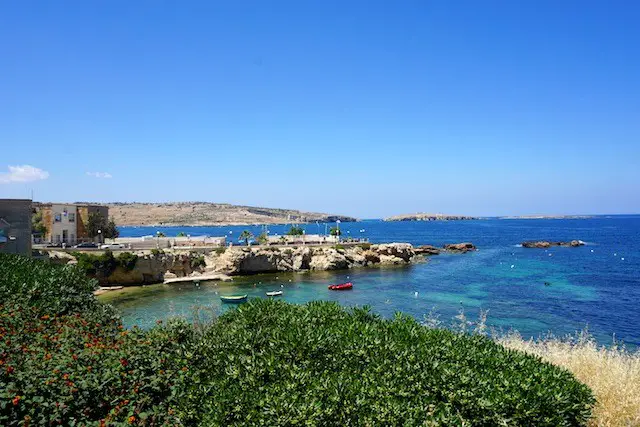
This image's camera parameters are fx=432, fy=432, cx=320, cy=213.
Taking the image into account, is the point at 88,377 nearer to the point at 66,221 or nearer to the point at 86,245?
the point at 86,245

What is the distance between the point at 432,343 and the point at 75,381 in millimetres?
6117

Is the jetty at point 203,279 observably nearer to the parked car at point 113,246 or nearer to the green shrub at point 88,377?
the parked car at point 113,246

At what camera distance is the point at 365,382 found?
21.7 ft

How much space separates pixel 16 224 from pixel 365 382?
34.4 m

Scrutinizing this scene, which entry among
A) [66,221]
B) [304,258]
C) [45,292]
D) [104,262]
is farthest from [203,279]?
[45,292]

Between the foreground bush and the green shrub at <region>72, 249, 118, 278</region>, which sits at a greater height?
the foreground bush

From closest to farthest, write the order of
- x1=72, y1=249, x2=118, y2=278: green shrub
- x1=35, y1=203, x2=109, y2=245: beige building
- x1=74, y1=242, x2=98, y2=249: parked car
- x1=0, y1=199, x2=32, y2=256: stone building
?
x1=0, y1=199, x2=32, y2=256: stone building, x1=72, y1=249, x2=118, y2=278: green shrub, x1=74, y1=242, x2=98, y2=249: parked car, x1=35, y1=203, x2=109, y2=245: beige building

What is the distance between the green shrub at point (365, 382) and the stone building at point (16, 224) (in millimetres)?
30298

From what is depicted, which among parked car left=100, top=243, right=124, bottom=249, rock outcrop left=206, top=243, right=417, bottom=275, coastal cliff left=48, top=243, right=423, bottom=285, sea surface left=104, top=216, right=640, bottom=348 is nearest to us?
sea surface left=104, top=216, right=640, bottom=348

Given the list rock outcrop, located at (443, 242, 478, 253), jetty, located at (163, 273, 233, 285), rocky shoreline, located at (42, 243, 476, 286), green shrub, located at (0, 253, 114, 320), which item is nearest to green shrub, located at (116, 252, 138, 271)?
rocky shoreline, located at (42, 243, 476, 286)

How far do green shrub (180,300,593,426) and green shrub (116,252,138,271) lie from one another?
41.9 metres

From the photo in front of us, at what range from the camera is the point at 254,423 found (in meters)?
5.85

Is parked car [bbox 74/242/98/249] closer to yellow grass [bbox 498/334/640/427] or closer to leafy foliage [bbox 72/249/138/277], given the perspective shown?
leafy foliage [bbox 72/249/138/277]

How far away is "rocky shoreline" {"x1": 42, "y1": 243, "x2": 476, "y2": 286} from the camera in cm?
4682
